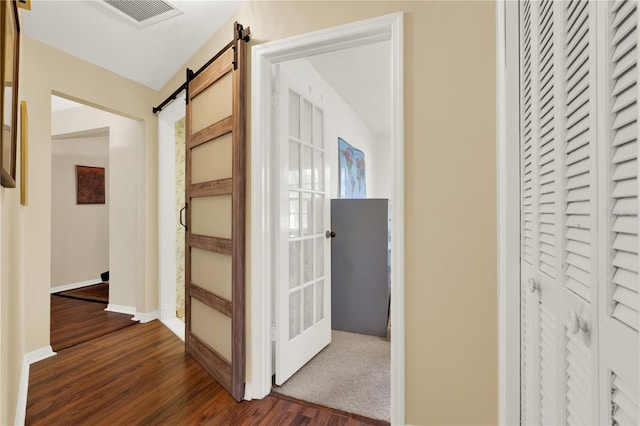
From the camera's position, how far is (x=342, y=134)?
384 cm

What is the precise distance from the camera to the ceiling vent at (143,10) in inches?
82.4

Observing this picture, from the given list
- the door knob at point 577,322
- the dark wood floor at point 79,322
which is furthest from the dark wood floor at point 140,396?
the door knob at point 577,322

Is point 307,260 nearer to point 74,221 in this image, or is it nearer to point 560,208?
point 560,208

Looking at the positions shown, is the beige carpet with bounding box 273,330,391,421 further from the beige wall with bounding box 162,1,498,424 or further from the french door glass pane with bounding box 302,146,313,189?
the french door glass pane with bounding box 302,146,313,189

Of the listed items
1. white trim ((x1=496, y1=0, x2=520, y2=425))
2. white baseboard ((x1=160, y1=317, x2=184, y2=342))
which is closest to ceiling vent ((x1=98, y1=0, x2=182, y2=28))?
white trim ((x1=496, y1=0, x2=520, y2=425))

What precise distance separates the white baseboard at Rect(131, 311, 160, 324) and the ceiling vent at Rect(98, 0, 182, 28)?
8.54ft

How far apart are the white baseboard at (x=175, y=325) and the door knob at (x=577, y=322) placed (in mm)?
2895

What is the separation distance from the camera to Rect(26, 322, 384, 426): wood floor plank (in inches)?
68.3

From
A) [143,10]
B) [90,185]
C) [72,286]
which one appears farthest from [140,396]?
[90,185]

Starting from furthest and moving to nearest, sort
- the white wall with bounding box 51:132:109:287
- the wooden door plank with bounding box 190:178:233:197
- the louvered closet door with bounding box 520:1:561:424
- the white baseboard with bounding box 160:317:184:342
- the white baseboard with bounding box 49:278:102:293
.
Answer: the white wall with bounding box 51:132:109:287, the white baseboard with bounding box 49:278:102:293, the white baseboard with bounding box 160:317:184:342, the wooden door plank with bounding box 190:178:233:197, the louvered closet door with bounding box 520:1:561:424

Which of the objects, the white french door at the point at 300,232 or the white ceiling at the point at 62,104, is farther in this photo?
the white ceiling at the point at 62,104

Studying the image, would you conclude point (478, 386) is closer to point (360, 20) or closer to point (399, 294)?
point (399, 294)

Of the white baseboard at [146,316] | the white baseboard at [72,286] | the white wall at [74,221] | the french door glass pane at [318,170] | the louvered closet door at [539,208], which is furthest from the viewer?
the white wall at [74,221]

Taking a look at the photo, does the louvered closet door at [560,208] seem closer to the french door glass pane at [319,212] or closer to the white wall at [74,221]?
the french door glass pane at [319,212]
